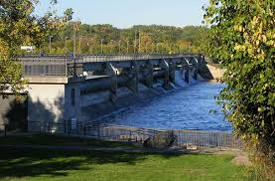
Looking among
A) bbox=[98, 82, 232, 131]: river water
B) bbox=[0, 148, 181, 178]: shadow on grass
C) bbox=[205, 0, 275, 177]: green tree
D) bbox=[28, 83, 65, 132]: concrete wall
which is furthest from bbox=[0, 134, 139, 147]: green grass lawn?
bbox=[205, 0, 275, 177]: green tree

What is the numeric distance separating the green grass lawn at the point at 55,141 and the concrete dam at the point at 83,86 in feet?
14.9

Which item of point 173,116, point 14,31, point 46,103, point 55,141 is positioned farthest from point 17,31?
point 173,116

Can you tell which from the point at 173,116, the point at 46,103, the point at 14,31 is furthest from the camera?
the point at 173,116

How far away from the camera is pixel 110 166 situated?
25250mm

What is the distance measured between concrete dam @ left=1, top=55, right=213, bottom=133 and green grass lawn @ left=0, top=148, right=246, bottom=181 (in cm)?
640

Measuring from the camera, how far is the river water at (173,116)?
2633 inches

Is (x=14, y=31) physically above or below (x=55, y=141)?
above

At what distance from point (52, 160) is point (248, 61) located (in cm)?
2037

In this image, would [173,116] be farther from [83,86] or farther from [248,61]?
[248,61]

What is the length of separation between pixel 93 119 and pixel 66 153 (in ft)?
119

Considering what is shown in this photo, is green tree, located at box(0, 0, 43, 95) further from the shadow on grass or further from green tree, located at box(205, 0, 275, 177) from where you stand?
green tree, located at box(205, 0, 275, 177)

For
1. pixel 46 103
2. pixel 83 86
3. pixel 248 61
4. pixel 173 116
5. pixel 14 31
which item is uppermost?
pixel 14 31

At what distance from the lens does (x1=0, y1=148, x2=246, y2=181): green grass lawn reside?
2248 cm

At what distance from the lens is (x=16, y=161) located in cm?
2684
